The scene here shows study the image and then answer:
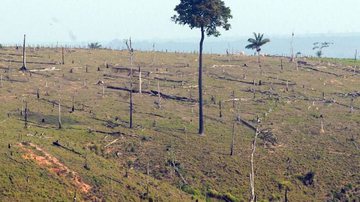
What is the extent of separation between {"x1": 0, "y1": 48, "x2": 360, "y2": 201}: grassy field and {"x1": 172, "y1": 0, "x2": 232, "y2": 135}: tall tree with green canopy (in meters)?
7.43

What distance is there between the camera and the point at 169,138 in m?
56.5

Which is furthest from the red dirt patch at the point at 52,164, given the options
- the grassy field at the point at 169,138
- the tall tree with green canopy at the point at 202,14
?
the tall tree with green canopy at the point at 202,14

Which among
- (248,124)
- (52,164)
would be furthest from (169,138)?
(52,164)

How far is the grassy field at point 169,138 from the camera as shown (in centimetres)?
4219

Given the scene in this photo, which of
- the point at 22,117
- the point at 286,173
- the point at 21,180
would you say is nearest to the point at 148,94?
the point at 22,117

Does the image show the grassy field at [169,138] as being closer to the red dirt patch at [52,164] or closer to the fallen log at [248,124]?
the red dirt patch at [52,164]

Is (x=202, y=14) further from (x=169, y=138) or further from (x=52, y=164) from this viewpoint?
(x=52, y=164)

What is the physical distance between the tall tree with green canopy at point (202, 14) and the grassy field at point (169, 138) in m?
7.43

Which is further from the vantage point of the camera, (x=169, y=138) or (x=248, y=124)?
(x=248, y=124)

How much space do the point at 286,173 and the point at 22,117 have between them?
1132 inches

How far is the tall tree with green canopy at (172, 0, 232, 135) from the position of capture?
58.5m

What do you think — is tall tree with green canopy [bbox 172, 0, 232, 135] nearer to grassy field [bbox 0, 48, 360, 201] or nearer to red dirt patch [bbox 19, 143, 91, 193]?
grassy field [bbox 0, 48, 360, 201]

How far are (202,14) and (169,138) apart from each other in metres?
14.9

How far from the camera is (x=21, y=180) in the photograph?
38.2 meters
